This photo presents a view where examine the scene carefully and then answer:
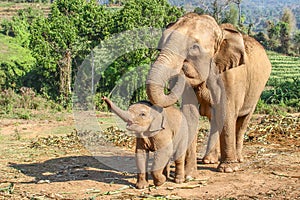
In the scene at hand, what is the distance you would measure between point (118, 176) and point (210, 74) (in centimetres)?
220

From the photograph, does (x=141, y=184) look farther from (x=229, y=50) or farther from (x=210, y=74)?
(x=229, y=50)

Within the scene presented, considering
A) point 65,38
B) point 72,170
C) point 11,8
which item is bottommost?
point 72,170

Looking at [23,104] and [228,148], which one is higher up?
[228,148]

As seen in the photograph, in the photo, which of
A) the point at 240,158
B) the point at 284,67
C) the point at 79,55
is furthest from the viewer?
the point at 284,67

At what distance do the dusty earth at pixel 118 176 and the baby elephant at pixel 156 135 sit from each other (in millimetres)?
324

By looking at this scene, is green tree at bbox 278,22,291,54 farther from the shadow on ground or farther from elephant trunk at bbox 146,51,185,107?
elephant trunk at bbox 146,51,185,107

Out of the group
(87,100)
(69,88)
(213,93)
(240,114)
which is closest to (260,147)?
(240,114)

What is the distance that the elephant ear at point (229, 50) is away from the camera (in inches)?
313

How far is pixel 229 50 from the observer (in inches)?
313

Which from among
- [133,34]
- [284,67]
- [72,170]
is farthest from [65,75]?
[284,67]

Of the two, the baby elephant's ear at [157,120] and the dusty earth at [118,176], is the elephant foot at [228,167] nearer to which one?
the dusty earth at [118,176]

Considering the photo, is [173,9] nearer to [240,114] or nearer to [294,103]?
[294,103]

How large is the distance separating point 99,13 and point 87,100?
4.92 meters

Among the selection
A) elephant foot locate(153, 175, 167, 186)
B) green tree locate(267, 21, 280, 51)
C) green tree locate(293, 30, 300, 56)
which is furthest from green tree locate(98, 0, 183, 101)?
green tree locate(293, 30, 300, 56)
